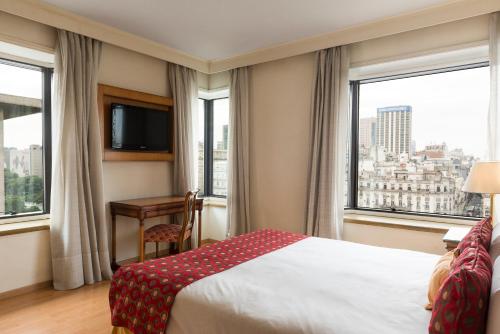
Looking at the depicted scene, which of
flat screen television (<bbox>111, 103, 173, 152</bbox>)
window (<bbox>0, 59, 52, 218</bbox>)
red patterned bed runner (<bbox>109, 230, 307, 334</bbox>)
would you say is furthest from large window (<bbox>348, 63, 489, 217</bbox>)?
window (<bbox>0, 59, 52, 218</bbox>)

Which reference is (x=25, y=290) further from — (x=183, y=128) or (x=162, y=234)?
(x=183, y=128)

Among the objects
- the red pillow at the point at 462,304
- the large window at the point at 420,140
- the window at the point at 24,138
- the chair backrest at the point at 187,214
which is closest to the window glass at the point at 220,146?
the chair backrest at the point at 187,214

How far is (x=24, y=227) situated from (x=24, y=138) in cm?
89

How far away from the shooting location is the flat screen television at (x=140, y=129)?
147 inches

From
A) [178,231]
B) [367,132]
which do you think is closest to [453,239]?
[367,132]

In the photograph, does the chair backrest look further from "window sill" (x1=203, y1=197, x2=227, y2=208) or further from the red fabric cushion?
"window sill" (x1=203, y1=197, x2=227, y2=208)

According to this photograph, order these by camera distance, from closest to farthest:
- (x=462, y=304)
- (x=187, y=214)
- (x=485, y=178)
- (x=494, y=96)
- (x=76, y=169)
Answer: (x=462, y=304) → (x=485, y=178) → (x=494, y=96) → (x=76, y=169) → (x=187, y=214)

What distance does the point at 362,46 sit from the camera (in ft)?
11.6

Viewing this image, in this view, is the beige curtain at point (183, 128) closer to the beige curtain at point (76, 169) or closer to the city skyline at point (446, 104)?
the beige curtain at point (76, 169)

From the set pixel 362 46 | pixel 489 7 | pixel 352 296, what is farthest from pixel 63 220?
pixel 489 7

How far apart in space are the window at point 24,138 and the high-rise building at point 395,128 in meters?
3.52

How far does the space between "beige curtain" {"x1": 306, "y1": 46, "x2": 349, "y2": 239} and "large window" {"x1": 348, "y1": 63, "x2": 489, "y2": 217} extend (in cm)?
32

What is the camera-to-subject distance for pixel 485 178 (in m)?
2.33

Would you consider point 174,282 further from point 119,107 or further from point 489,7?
point 489,7
